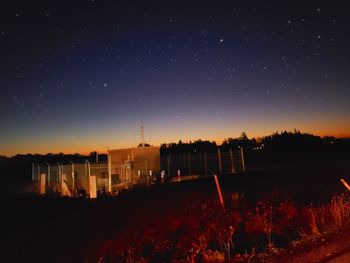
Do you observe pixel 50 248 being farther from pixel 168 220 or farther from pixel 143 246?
pixel 168 220

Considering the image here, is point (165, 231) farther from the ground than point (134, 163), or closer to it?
closer to it

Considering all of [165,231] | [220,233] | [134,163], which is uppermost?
[134,163]

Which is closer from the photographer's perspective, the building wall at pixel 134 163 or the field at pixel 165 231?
the field at pixel 165 231

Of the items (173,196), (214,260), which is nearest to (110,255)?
(214,260)

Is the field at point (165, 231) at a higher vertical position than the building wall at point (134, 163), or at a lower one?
lower

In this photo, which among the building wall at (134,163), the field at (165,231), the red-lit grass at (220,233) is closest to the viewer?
the red-lit grass at (220,233)

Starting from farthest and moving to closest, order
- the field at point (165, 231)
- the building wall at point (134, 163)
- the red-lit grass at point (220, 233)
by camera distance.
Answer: the building wall at point (134, 163) → the field at point (165, 231) → the red-lit grass at point (220, 233)

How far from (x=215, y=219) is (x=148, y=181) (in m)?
14.6

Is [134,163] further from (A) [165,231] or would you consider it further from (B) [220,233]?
(B) [220,233]

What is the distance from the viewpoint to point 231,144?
9781 cm

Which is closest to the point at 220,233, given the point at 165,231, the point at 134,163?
the point at 165,231

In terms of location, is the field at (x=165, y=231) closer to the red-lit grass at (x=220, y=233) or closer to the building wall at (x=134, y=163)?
the red-lit grass at (x=220, y=233)

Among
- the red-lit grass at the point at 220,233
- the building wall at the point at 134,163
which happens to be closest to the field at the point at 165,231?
the red-lit grass at the point at 220,233

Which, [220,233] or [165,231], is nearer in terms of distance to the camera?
[220,233]
